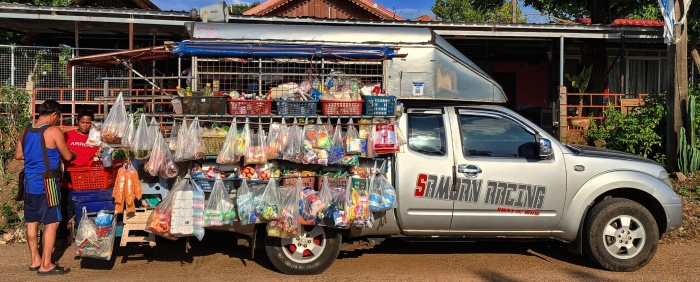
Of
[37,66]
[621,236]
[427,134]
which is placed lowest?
[621,236]

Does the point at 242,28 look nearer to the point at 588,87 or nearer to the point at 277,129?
the point at 277,129

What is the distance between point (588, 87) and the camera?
51.4 feet

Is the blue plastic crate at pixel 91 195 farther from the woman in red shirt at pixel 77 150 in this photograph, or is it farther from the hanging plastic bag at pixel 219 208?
the hanging plastic bag at pixel 219 208

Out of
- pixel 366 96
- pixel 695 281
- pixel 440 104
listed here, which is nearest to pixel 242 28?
pixel 366 96

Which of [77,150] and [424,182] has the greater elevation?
[77,150]

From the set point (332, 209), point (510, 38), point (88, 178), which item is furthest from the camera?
point (510, 38)

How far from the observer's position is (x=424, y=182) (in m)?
5.98

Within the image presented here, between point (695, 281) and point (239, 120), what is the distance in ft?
15.5

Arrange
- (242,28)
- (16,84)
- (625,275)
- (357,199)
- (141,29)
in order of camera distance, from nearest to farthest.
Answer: (357,199) < (625,275) < (242,28) < (16,84) < (141,29)

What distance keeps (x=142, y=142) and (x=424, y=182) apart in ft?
8.89

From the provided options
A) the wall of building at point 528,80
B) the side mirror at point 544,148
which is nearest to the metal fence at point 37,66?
the side mirror at point 544,148

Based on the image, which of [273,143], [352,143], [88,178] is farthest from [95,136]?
[352,143]

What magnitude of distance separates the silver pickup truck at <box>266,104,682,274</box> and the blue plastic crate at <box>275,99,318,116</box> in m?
0.92

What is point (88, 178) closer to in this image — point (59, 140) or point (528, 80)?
point (59, 140)
